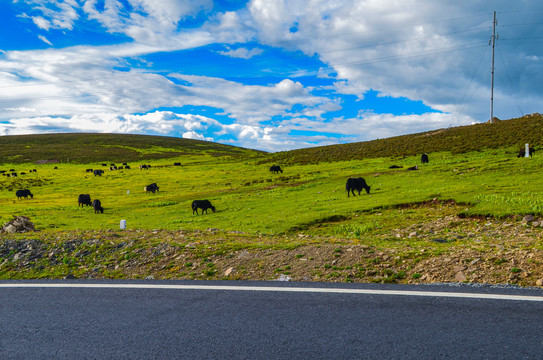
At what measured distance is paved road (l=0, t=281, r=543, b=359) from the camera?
4.14 metres

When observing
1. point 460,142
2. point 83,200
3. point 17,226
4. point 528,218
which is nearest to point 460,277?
point 528,218

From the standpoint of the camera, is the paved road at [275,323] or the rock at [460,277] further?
the rock at [460,277]

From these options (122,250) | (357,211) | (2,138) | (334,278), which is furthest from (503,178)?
(2,138)

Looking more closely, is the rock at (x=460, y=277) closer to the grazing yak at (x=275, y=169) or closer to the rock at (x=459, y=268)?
the rock at (x=459, y=268)

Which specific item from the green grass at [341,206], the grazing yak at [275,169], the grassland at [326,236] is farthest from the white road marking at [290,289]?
the grazing yak at [275,169]

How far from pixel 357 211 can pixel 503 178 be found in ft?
41.4

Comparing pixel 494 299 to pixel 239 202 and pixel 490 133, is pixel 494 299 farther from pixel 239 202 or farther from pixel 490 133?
pixel 490 133

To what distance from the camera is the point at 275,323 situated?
193 inches

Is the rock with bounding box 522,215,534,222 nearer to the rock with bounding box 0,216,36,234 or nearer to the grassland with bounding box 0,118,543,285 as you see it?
the grassland with bounding box 0,118,543,285

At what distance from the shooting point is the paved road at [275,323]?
4.14 m

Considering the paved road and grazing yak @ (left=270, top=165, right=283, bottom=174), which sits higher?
grazing yak @ (left=270, top=165, right=283, bottom=174)

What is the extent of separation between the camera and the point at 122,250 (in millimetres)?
10016

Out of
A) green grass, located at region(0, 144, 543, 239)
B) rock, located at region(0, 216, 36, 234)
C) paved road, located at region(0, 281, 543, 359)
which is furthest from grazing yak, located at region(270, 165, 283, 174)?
paved road, located at region(0, 281, 543, 359)

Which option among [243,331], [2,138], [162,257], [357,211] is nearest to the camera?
[243,331]
